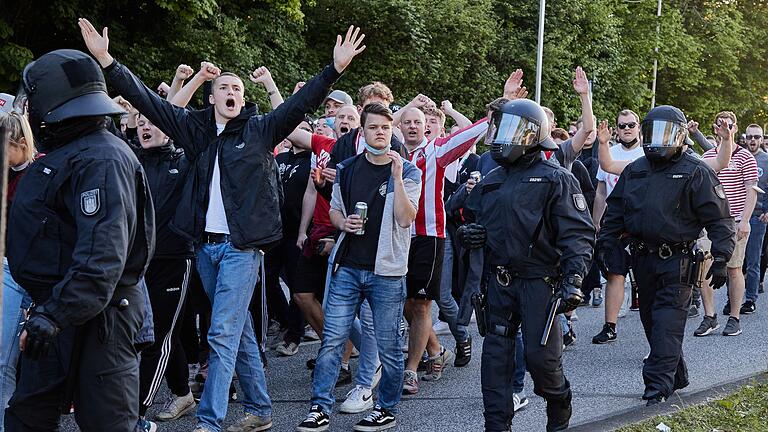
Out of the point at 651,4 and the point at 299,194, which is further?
the point at 651,4

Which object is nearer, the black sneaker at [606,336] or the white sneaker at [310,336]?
the white sneaker at [310,336]

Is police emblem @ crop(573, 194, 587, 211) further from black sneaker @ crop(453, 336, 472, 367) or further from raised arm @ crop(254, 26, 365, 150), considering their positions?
black sneaker @ crop(453, 336, 472, 367)

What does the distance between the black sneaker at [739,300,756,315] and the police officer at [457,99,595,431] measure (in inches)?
258

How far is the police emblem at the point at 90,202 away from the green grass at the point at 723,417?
10.1ft

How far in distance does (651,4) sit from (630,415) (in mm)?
34658

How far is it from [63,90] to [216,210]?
1.94 metres

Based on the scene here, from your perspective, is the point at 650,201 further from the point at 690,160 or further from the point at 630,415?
the point at 630,415

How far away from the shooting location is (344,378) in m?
7.70

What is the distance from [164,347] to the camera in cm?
618

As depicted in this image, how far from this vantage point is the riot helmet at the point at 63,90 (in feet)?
13.3

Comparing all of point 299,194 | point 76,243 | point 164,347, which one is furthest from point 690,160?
point 76,243

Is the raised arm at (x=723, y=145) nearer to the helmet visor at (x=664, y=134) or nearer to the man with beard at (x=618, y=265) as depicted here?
the man with beard at (x=618, y=265)

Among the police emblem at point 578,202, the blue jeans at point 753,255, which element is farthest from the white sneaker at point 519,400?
the blue jeans at point 753,255

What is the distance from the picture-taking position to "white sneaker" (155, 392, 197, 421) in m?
6.54
